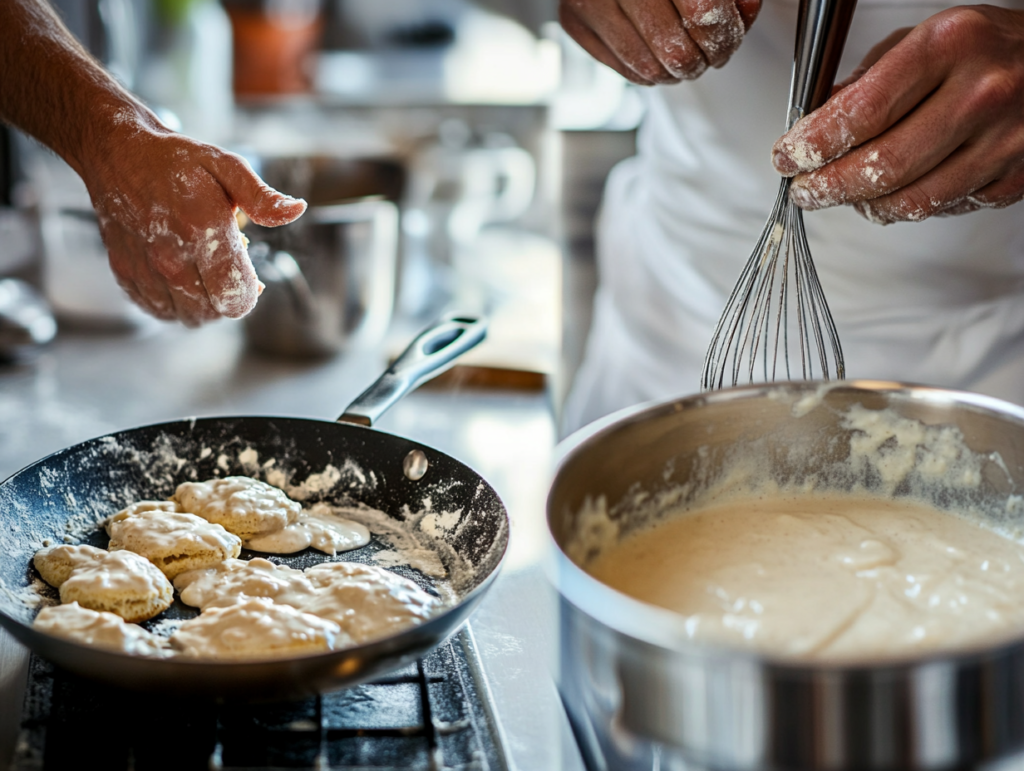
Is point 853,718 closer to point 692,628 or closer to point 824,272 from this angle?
point 692,628

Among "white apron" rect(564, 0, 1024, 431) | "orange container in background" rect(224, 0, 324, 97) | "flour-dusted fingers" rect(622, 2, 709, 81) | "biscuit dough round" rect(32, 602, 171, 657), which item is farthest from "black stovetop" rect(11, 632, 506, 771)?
"orange container in background" rect(224, 0, 324, 97)

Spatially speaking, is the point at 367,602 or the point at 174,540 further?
the point at 174,540

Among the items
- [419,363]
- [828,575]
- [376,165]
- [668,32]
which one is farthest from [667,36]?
[376,165]

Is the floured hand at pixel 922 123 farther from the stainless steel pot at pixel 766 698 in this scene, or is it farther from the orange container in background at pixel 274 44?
the orange container in background at pixel 274 44

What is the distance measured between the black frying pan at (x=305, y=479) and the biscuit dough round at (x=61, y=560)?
0.06 ft

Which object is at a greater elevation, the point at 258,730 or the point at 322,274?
the point at 322,274

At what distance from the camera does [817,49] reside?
0.91 m

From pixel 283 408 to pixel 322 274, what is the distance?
0.81 ft

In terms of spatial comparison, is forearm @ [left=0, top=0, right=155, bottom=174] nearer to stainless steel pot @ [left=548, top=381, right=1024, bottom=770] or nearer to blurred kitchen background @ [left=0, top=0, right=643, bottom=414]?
blurred kitchen background @ [left=0, top=0, right=643, bottom=414]

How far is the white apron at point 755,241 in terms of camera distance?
1320 millimetres

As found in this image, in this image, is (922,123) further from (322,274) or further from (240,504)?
(322,274)

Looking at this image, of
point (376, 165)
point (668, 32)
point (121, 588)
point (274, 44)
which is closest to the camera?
point (121, 588)

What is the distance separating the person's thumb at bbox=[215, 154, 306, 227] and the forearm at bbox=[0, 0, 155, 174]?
0.15m

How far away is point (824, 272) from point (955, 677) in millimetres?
969
